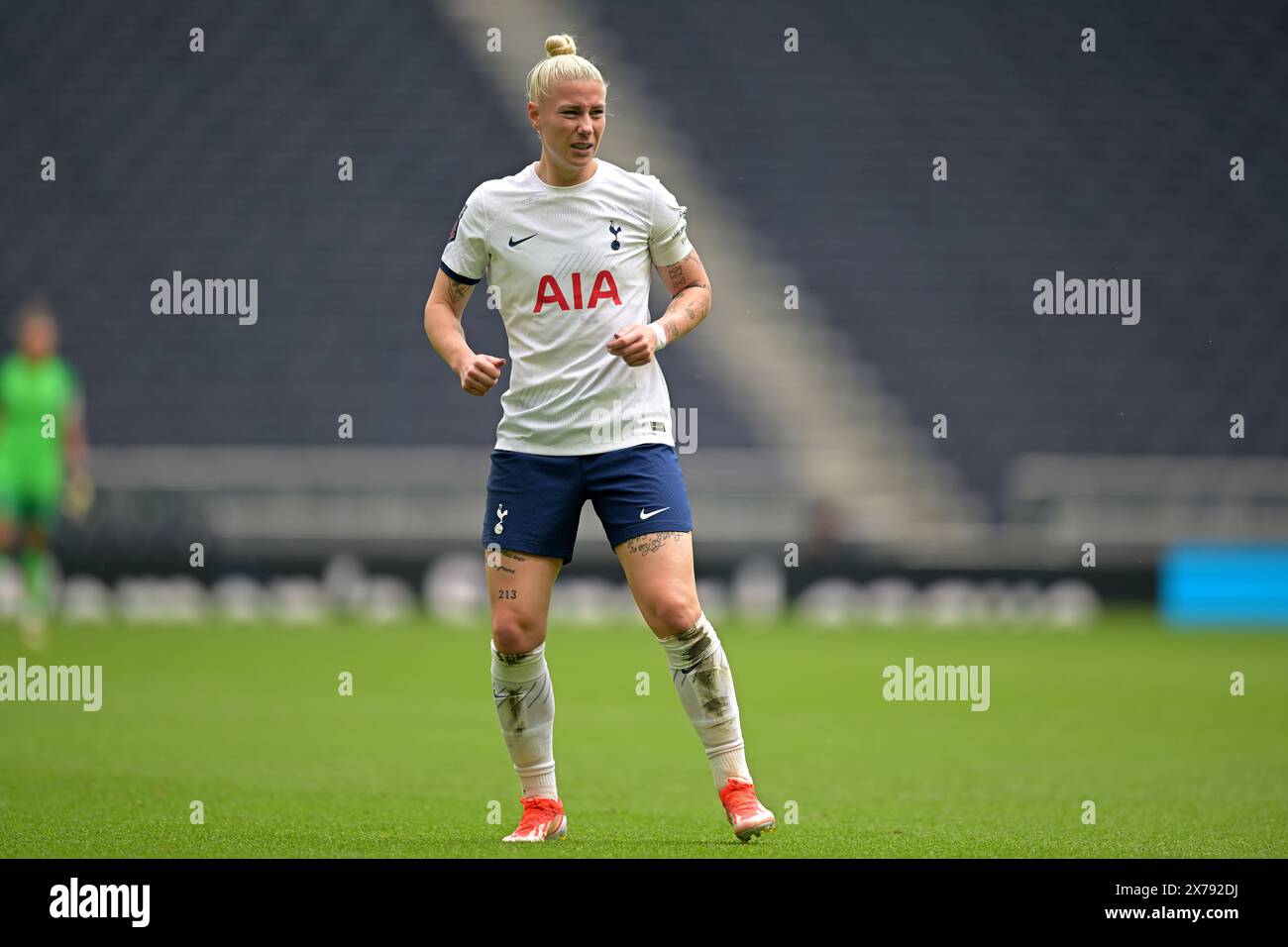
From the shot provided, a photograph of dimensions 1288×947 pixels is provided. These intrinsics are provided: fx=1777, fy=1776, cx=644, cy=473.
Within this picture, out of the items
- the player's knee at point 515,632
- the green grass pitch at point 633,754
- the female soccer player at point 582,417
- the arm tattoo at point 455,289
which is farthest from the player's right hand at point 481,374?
the green grass pitch at point 633,754

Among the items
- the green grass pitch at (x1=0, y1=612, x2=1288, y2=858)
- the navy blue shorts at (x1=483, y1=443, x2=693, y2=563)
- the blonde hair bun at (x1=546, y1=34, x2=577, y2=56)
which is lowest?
the green grass pitch at (x1=0, y1=612, x2=1288, y2=858)

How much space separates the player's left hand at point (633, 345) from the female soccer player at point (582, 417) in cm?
11

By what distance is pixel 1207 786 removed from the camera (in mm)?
6656

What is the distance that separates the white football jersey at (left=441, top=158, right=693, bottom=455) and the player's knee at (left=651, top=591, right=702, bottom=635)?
1.48ft

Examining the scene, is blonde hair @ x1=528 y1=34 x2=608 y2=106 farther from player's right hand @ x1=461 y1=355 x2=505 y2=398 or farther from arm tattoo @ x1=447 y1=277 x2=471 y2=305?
player's right hand @ x1=461 y1=355 x2=505 y2=398

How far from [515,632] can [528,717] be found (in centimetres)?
30

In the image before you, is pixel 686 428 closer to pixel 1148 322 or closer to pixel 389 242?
pixel 389 242

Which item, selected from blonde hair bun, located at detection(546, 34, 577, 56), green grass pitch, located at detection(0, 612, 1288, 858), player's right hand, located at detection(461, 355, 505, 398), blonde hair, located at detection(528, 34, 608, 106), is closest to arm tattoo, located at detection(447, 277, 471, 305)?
player's right hand, located at detection(461, 355, 505, 398)

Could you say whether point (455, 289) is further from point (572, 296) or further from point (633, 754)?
point (633, 754)

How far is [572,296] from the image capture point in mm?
4973

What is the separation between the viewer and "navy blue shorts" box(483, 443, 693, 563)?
16.2ft

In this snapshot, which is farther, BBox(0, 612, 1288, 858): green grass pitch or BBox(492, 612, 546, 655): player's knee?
BBox(0, 612, 1288, 858): green grass pitch

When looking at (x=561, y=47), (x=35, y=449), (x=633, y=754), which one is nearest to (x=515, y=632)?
(x=561, y=47)

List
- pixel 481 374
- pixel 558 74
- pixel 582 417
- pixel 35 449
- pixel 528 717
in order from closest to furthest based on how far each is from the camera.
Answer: pixel 481 374, pixel 558 74, pixel 582 417, pixel 528 717, pixel 35 449
